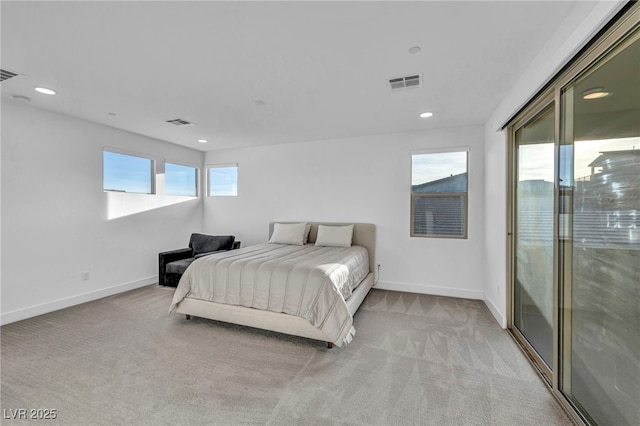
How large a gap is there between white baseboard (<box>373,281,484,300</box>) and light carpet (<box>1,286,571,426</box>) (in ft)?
2.71

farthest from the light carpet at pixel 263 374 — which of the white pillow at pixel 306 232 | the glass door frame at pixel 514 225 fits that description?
the white pillow at pixel 306 232


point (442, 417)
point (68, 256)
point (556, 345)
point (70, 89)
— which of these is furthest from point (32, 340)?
point (556, 345)

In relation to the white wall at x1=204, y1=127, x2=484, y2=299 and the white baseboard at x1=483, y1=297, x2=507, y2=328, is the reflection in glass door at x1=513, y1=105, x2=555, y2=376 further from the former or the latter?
the white wall at x1=204, y1=127, x2=484, y2=299

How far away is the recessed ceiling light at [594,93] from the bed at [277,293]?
2.29 meters

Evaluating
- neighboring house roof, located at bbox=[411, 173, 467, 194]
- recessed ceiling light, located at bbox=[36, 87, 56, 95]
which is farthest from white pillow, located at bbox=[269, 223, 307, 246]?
recessed ceiling light, located at bbox=[36, 87, 56, 95]

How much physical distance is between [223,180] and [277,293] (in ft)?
12.7

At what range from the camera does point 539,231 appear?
235 centimetres

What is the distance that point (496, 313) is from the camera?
3.27 meters

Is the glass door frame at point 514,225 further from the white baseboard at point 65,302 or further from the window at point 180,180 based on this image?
the window at point 180,180

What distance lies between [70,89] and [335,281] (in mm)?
3452

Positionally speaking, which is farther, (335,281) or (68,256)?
(68,256)

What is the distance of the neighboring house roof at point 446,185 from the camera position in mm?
4179

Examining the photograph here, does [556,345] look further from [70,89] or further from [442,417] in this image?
[70,89]

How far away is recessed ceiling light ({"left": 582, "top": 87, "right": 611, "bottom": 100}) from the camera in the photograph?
1.52 meters
